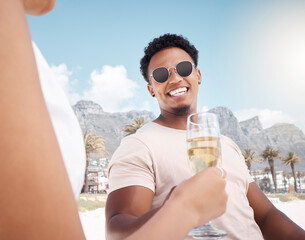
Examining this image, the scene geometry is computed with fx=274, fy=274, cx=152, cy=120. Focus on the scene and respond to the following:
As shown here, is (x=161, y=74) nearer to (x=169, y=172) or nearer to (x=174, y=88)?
(x=174, y=88)

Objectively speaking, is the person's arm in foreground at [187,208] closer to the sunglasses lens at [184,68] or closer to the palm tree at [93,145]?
the sunglasses lens at [184,68]

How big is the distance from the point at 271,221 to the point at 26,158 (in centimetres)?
275

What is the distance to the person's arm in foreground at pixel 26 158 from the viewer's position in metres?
0.40

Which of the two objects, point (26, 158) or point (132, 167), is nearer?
point (26, 158)

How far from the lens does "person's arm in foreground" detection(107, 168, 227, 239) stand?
672mm

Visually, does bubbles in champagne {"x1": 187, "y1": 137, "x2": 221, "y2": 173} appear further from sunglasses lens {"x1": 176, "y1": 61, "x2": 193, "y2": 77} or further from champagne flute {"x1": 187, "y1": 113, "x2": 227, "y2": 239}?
sunglasses lens {"x1": 176, "y1": 61, "x2": 193, "y2": 77}

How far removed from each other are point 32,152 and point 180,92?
285cm

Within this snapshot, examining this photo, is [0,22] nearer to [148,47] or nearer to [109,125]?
[148,47]

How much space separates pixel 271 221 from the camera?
264cm

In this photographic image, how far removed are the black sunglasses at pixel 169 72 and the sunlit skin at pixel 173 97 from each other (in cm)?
4

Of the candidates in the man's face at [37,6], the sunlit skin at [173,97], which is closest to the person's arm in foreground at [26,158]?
the man's face at [37,6]

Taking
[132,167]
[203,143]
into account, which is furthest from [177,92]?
[203,143]

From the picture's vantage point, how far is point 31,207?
16.1 inches

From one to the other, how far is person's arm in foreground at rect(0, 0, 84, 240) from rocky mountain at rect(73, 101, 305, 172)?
135149mm
